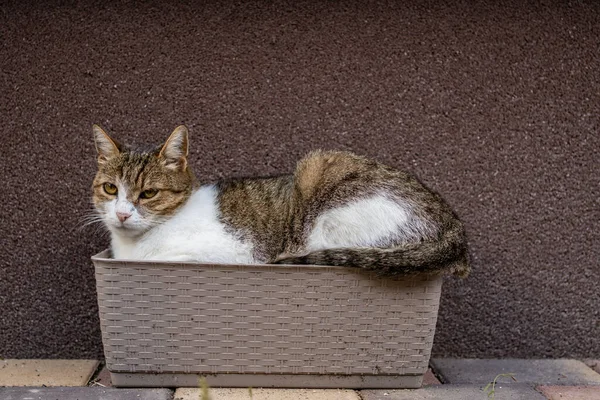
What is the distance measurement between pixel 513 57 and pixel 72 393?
74.8 inches

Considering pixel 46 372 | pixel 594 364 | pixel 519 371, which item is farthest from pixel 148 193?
pixel 594 364

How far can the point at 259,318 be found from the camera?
1.92 meters

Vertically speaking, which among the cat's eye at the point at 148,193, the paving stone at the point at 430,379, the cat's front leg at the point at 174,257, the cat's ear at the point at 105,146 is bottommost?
the paving stone at the point at 430,379

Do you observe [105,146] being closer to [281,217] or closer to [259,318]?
[281,217]

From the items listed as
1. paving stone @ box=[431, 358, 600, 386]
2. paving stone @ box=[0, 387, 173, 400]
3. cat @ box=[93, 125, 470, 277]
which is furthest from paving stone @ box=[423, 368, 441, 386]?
paving stone @ box=[0, 387, 173, 400]

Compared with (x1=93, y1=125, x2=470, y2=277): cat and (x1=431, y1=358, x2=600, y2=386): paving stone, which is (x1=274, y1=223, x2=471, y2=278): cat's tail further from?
(x1=431, y1=358, x2=600, y2=386): paving stone

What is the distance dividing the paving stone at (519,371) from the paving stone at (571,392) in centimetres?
9

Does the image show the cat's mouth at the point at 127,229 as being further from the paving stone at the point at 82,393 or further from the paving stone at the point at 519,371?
the paving stone at the point at 519,371

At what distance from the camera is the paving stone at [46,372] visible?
6.94 ft

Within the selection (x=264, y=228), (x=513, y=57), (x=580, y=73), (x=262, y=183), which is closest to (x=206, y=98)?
(x=262, y=183)

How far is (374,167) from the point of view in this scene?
81.5 inches

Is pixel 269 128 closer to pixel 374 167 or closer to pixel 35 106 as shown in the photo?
pixel 374 167

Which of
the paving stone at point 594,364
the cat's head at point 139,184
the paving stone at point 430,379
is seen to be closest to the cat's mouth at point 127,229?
the cat's head at point 139,184

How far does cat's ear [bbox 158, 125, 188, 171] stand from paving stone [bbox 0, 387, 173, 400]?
0.69 meters
